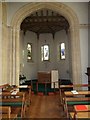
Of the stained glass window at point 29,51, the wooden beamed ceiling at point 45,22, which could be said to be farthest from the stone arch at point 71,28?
the stained glass window at point 29,51

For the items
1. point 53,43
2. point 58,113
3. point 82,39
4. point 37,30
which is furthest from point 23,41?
point 58,113

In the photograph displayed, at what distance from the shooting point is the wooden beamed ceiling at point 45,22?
1155cm

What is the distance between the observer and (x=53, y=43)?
15414 millimetres

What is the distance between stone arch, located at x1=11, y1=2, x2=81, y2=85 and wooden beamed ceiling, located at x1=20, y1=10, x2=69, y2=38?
253 centimetres

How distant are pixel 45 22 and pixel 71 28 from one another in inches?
192

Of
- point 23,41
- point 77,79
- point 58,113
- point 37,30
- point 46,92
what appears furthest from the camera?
point 37,30

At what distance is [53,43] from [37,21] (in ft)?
10.8

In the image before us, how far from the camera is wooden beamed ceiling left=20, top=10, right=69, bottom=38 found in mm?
11555

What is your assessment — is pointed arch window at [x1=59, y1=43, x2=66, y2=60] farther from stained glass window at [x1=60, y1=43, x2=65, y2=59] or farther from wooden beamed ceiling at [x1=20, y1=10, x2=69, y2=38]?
wooden beamed ceiling at [x1=20, y1=10, x2=69, y2=38]

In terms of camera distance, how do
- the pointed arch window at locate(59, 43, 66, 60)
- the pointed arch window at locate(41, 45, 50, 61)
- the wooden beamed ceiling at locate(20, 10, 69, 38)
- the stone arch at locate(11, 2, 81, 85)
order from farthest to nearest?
the pointed arch window at locate(41, 45, 50, 61), the pointed arch window at locate(59, 43, 66, 60), the wooden beamed ceiling at locate(20, 10, 69, 38), the stone arch at locate(11, 2, 81, 85)

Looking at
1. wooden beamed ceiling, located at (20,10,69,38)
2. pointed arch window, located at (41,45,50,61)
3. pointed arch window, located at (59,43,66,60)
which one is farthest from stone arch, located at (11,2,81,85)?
pointed arch window, located at (41,45,50,61)

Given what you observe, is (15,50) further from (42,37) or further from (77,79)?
(42,37)

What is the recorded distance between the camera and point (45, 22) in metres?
13.0

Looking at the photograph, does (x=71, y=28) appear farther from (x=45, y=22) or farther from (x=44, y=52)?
(x=44, y=52)
